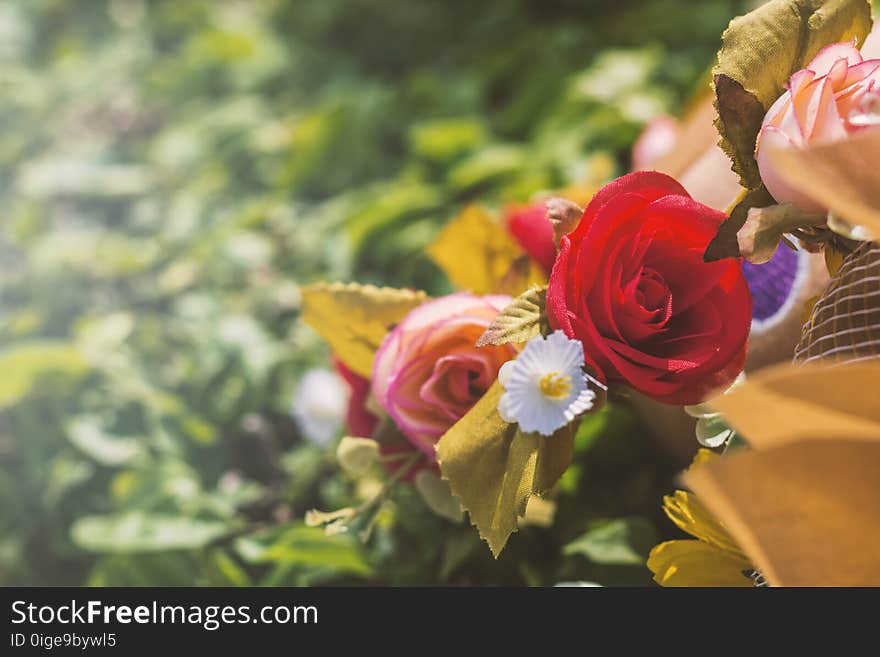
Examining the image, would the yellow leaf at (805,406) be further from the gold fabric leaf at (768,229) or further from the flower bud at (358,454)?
the flower bud at (358,454)

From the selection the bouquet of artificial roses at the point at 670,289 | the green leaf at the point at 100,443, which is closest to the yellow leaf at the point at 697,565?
the bouquet of artificial roses at the point at 670,289

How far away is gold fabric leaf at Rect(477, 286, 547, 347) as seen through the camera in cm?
40

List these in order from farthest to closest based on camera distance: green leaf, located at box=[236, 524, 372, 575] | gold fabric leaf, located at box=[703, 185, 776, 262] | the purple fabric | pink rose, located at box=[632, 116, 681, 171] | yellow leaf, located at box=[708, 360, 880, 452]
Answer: pink rose, located at box=[632, 116, 681, 171]
green leaf, located at box=[236, 524, 372, 575]
the purple fabric
gold fabric leaf, located at box=[703, 185, 776, 262]
yellow leaf, located at box=[708, 360, 880, 452]

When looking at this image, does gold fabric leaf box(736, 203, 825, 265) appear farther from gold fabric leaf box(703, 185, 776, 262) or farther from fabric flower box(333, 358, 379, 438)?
fabric flower box(333, 358, 379, 438)

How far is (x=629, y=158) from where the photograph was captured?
98 centimetres

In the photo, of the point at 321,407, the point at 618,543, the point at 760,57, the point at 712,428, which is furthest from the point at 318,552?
the point at 760,57

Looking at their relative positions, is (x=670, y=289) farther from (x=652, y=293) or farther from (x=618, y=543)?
(x=618, y=543)

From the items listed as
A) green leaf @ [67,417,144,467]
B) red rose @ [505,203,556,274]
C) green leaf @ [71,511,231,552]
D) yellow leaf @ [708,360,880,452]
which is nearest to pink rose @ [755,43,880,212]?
yellow leaf @ [708,360,880,452]

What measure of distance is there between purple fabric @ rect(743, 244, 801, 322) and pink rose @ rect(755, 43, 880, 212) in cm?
16

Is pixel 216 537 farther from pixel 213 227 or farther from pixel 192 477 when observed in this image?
pixel 213 227

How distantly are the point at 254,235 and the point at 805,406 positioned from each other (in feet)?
2.77

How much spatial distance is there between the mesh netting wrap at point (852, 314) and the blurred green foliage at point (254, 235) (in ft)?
0.72

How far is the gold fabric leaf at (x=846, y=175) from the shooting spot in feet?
0.93

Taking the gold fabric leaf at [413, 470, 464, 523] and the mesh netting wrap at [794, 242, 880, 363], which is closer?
the mesh netting wrap at [794, 242, 880, 363]
